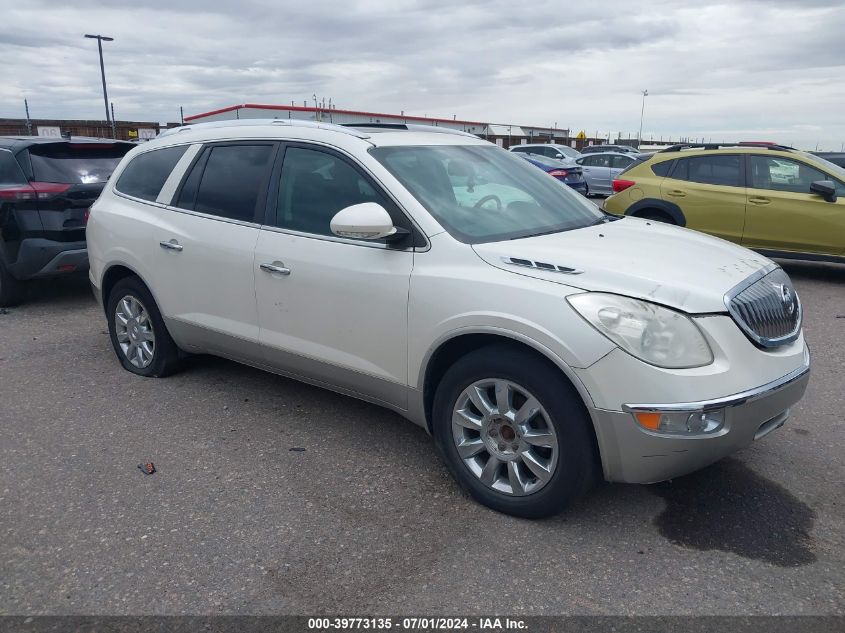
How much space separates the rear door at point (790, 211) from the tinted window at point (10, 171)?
8.11 meters

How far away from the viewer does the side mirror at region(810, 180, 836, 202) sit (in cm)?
802

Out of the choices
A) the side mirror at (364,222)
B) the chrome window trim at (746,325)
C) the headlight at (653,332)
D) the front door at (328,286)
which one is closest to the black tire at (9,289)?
the front door at (328,286)

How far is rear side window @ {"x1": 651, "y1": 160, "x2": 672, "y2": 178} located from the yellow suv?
0.01m

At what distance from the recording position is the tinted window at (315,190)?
12.2 ft

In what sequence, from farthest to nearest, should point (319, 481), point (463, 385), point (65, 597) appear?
1. point (319, 481)
2. point (463, 385)
3. point (65, 597)

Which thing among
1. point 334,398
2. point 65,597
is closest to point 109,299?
point 334,398

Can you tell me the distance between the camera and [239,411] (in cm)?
452

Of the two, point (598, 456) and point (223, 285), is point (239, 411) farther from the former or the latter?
point (598, 456)

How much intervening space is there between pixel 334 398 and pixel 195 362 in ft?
4.27

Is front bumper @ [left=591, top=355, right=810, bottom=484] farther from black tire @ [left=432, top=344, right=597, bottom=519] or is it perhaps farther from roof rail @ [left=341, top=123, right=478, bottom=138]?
roof rail @ [left=341, top=123, right=478, bottom=138]

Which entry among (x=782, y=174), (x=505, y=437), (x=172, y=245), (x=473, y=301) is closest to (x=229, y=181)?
(x=172, y=245)

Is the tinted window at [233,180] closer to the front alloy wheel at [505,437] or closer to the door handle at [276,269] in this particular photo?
the door handle at [276,269]

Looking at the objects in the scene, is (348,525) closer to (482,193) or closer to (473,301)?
(473,301)

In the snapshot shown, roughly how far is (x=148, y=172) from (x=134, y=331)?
1145mm
